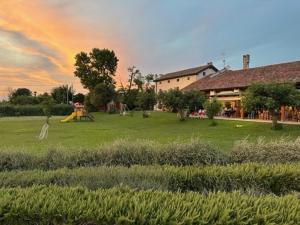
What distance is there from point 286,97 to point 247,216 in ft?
61.4

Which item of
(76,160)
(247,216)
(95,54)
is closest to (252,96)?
(76,160)

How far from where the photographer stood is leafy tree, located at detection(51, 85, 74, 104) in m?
78.5

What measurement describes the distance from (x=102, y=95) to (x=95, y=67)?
11790 mm

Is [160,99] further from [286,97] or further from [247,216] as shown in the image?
[247,216]

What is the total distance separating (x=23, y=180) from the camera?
4504 millimetres

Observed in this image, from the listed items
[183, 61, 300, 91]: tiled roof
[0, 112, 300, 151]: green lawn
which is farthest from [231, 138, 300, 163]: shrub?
[183, 61, 300, 91]: tiled roof

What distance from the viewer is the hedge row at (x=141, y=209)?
2777 mm

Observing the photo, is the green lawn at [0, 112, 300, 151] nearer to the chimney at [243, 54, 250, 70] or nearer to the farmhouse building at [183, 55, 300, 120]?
the farmhouse building at [183, 55, 300, 120]

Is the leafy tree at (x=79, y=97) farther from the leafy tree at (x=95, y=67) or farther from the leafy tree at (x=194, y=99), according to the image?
the leafy tree at (x=194, y=99)

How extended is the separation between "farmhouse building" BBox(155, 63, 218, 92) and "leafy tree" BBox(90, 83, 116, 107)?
8393mm

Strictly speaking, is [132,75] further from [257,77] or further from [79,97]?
[257,77]

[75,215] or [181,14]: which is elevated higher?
[181,14]

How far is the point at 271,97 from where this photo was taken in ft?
66.1

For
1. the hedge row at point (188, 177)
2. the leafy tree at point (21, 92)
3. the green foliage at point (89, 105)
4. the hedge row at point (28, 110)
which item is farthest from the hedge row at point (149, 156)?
the leafy tree at point (21, 92)
